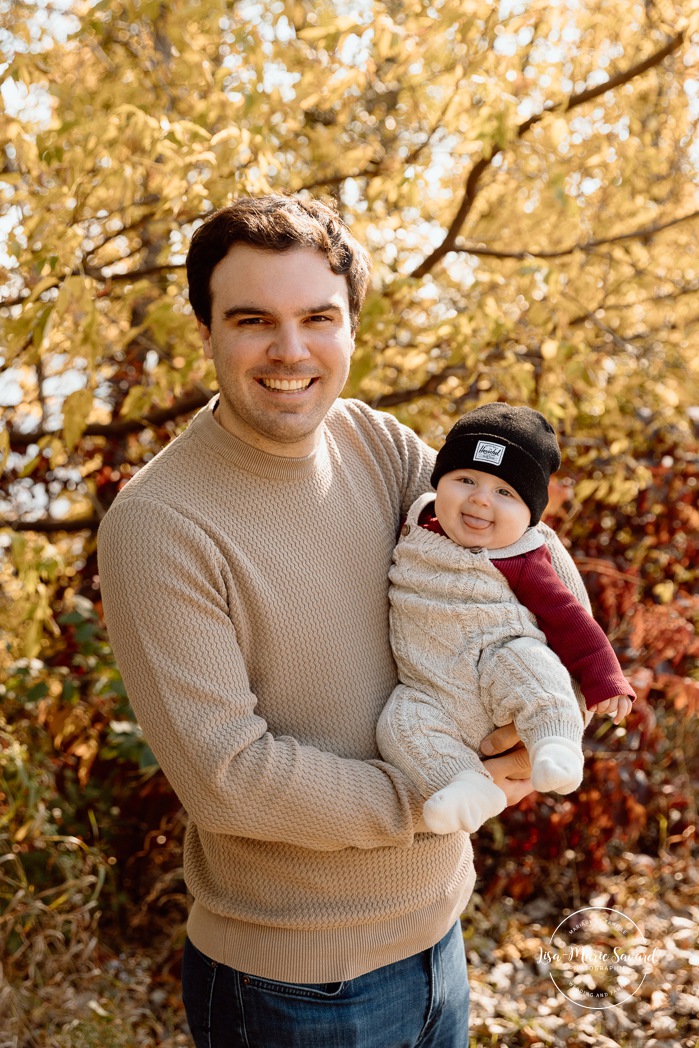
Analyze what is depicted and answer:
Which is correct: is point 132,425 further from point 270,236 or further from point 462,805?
point 462,805

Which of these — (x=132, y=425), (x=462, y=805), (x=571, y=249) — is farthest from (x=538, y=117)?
(x=462, y=805)

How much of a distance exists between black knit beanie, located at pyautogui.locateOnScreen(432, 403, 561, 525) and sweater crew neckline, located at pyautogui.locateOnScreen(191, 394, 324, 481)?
0.33 m

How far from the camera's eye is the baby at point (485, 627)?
5.62ft

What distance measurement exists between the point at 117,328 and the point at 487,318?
1.51 metres

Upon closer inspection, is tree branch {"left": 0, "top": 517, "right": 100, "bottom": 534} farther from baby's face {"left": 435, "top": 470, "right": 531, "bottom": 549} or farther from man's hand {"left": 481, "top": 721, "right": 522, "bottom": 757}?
man's hand {"left": 481, "top": 721, "right": 522, "bottom": 757}

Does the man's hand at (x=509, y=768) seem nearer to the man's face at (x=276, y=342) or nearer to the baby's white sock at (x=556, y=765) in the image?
the baby's white sock at (x=556, y=765)

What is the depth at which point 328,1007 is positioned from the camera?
1762 millimetres

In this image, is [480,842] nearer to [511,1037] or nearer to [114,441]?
[511,1037]

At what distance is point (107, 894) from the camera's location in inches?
133

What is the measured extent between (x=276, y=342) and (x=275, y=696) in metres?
0.65

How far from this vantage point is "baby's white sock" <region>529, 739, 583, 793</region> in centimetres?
157

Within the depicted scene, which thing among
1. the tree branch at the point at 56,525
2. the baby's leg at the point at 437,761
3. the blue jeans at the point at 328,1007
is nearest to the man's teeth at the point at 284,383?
the baby's leg at the point at 437,761

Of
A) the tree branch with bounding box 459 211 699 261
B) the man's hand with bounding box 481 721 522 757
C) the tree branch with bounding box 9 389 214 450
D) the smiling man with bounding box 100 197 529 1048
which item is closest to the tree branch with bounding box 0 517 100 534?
the tree branch with bounding box 9 389 214 450

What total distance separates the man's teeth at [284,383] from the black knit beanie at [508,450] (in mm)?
368
